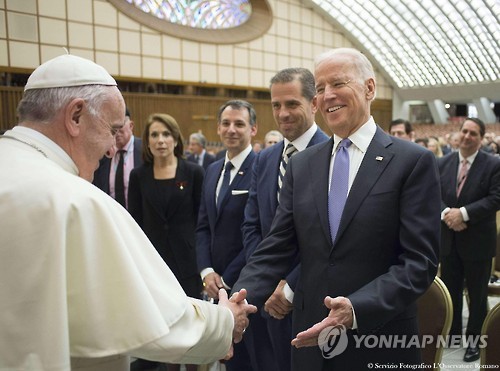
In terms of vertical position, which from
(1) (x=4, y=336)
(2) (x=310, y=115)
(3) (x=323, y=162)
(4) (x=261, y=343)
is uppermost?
(2) (x=310, y=115)

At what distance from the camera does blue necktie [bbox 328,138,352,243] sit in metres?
1.76

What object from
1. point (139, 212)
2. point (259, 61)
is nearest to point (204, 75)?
point (259, 61)

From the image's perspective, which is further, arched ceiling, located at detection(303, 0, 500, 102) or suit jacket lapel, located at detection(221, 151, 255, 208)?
arched ceiling, located at detection(303, 0, 500, 102)

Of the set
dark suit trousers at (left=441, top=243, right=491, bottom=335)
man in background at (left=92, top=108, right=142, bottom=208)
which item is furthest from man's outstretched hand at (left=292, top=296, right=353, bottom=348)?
dark suit trousers at (left=441, top=243, right=491, bottom=335)

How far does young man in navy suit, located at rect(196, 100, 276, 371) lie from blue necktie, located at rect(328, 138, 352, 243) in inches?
49.6

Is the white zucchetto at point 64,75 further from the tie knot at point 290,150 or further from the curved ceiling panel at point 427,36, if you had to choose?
the curved ceiling panel at point 427,36

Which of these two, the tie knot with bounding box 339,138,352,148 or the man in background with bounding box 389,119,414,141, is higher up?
the man in background with bounding box 389,119,414,141

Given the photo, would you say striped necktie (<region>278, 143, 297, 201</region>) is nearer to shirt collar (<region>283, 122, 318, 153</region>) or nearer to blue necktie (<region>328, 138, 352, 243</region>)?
shirt collar (<region>283, 122, 318, 153</region>)

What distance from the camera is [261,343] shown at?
279cm

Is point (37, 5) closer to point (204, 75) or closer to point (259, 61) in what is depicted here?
point (204, 75)

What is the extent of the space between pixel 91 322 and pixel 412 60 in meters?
29.3

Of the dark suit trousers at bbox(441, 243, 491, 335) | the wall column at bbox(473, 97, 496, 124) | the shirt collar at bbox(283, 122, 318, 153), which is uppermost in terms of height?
the wall column at bbox(473, 97, 496, 124)

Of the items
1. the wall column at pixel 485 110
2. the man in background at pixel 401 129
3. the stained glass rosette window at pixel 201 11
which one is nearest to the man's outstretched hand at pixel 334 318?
the man in background at pixel 401 129

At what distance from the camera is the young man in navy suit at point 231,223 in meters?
2.81
